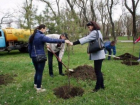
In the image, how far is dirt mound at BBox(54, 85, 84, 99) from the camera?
3721 millimetres

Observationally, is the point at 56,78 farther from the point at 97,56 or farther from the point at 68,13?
the point at 68,13

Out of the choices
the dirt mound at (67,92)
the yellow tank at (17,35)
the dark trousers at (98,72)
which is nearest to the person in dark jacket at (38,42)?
the dirt mound at (67,92)

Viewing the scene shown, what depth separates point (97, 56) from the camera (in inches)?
144

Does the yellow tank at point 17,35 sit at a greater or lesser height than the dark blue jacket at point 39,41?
greater

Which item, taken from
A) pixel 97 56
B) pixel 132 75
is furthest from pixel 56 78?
pixel 132 75

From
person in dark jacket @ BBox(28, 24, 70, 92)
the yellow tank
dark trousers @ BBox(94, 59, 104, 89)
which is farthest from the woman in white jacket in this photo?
the yellow tank

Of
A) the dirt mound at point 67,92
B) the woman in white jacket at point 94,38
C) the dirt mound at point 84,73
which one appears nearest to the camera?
the woman in white jacket at point 94,38

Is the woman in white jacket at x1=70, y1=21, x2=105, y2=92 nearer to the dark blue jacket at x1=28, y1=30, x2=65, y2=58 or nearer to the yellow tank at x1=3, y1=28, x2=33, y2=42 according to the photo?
the dark blue jacket at x1=28, y1=30, x2=65, y2=58

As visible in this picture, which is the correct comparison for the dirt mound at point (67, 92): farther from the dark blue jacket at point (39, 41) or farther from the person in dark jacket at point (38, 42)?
the dark blue jacket at point (39, 41)

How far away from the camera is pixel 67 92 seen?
3857 millimetres

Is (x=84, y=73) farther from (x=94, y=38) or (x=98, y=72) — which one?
(x=94, y=38)

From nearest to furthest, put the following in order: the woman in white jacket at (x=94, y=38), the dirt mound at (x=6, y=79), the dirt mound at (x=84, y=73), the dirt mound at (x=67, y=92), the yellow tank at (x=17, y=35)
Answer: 1. the woman in white jacket at (x=94, y=38)
2. the dirt mound at (x=67, y=92)
3. the dirt mound at (x=6, y=79)
4. the dirt mound at (x=84, y=73)
5. the yellow tank at (x=17, y=35)

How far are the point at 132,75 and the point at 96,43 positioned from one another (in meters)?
2.81

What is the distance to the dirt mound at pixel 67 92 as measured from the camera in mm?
3721
